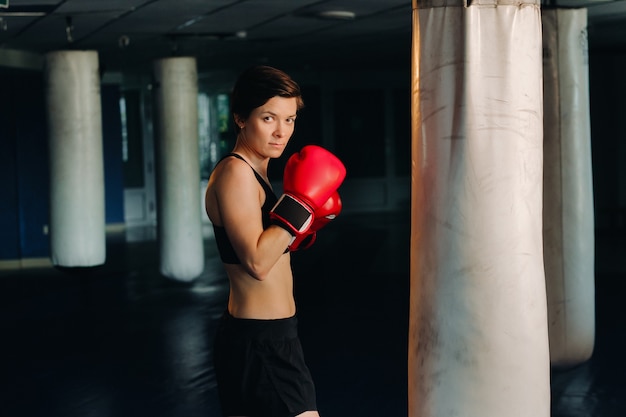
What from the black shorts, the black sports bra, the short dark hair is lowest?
the black shorts

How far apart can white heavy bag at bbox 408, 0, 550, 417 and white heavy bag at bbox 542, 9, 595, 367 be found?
89.0 inches

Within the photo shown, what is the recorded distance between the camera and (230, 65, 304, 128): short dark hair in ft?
7.67

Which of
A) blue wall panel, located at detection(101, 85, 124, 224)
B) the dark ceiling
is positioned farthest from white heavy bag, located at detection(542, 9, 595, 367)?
blue wall panel, located at detection(101, 85, 124, 224)

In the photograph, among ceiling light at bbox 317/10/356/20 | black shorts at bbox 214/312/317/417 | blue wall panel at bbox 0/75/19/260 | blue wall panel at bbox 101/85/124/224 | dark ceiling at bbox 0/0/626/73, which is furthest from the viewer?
blue wall panel at bbox 101/85/124/224

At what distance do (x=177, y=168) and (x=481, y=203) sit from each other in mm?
6421

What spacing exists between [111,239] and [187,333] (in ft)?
23.4

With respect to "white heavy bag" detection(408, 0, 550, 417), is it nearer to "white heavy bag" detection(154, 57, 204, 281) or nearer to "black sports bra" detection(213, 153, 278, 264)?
"black sports bra" detection(213, 153, 278, 264)

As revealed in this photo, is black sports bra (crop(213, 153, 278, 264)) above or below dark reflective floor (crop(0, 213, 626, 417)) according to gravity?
above

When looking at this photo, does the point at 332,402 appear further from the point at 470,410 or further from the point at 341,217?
the point at 341,217

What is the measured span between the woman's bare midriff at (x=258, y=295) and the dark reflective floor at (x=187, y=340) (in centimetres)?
195

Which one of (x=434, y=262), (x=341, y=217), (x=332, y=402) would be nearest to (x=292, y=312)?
(x=434, y=262)

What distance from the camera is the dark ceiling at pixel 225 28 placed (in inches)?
232

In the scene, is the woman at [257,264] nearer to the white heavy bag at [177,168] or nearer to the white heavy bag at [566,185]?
the white heavy bag at [566,185]

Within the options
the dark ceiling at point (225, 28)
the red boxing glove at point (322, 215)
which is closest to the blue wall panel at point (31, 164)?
the dark ceiling at point (225, 28)
